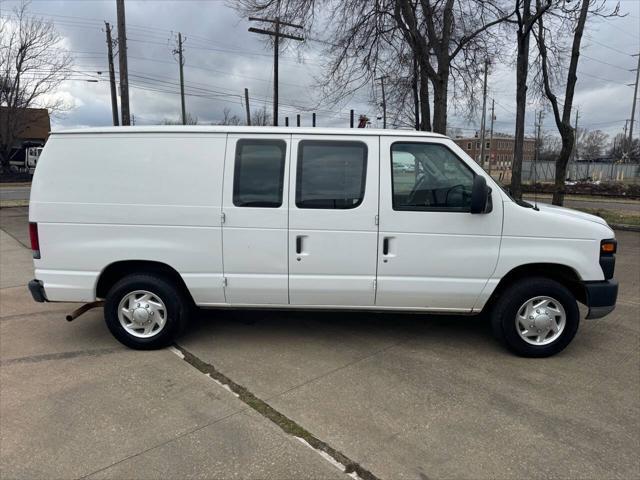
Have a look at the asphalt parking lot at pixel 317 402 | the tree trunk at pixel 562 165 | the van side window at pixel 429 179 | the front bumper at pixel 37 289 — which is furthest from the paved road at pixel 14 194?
the van side window at pixel 429 179

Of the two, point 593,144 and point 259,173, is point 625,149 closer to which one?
point 593,144

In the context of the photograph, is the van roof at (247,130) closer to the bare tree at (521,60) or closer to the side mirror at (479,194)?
the side mirror at (479,194)

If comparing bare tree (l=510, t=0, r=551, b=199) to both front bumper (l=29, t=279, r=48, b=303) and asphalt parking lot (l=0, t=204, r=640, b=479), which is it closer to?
asphalt parking lot (l=0, t=204, r=640, b=479)

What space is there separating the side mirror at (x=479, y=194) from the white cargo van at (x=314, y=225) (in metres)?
0.10

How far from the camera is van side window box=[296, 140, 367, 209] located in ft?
13.4

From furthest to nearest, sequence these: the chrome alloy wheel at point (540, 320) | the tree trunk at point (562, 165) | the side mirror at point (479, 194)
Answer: the tree trunk at point (562, 165) → the chrome alloy wheel at point (540, 320) → the side mirror at point (479, 194)

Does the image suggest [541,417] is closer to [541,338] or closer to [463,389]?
[463,389]

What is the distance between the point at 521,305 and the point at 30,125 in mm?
47269

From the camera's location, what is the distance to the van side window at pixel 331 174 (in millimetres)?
4082

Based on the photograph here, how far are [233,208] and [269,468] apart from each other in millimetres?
2202

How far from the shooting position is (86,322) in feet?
16.9

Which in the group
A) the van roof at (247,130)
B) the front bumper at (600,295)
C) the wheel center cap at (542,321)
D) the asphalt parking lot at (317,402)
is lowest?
the asphalt parking lot at (317,402)

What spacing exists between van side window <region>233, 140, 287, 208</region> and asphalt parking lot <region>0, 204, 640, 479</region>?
143cm

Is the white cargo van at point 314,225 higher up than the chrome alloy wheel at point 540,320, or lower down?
higher up
